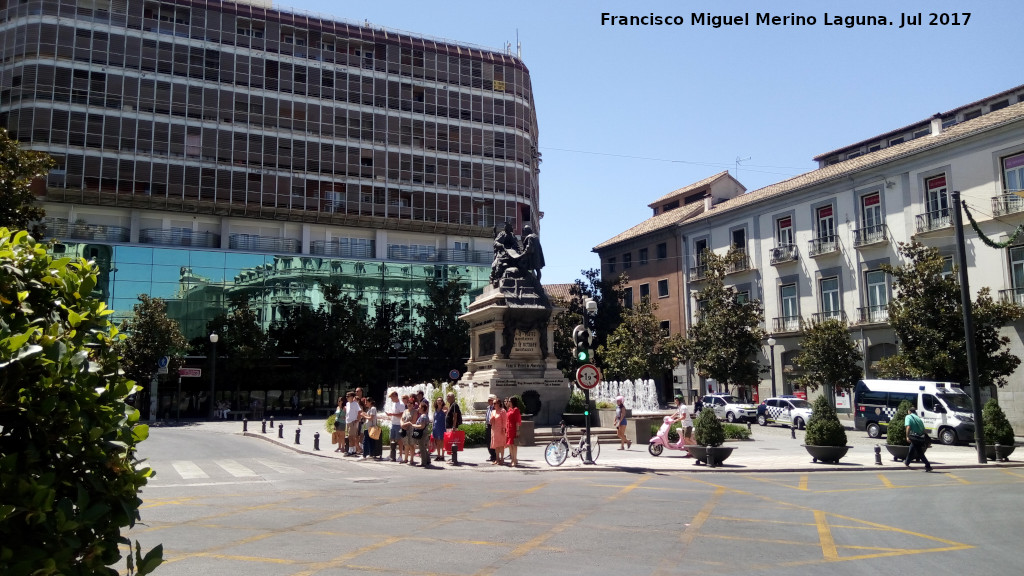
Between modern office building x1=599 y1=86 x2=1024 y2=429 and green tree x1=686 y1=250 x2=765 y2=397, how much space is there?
1.61 meters

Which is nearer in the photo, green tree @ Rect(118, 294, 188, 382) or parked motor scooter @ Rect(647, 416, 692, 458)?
parked motor scooter @ Rect(647, 416, 692, 458)

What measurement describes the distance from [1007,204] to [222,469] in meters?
33.2

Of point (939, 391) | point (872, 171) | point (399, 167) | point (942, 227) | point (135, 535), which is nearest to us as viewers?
point (135, 535)

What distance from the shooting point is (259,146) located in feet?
172

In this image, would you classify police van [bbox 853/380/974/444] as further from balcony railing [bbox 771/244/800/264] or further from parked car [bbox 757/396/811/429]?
balcony railing [bbox 771/244/800/264]

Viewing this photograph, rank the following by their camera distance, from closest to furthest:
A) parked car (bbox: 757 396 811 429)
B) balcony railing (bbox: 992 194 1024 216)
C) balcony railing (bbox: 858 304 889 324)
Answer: balcony railing (bbox: 992 194 1024 216) → parked car (bbox: 757 396 811 429) → balcony railing (bbox: 858 304 889 324)

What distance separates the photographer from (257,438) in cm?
2930

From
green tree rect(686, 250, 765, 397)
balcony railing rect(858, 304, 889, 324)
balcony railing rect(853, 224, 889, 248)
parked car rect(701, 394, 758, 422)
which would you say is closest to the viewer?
parked car rect(701, 394, 758, 422)

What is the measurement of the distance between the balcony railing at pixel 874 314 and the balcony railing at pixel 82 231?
4296cm

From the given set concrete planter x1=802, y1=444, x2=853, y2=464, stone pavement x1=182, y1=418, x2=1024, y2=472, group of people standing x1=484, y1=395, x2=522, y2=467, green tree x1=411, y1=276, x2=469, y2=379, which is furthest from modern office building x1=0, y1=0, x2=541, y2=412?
concrete planter x1=802, y1=444, x2=853, y2=464

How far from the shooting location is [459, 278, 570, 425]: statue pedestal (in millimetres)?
25328

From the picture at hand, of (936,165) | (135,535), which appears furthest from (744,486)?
(936,165)

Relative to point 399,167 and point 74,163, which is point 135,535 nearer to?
point 74,163

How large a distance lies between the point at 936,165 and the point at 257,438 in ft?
108
